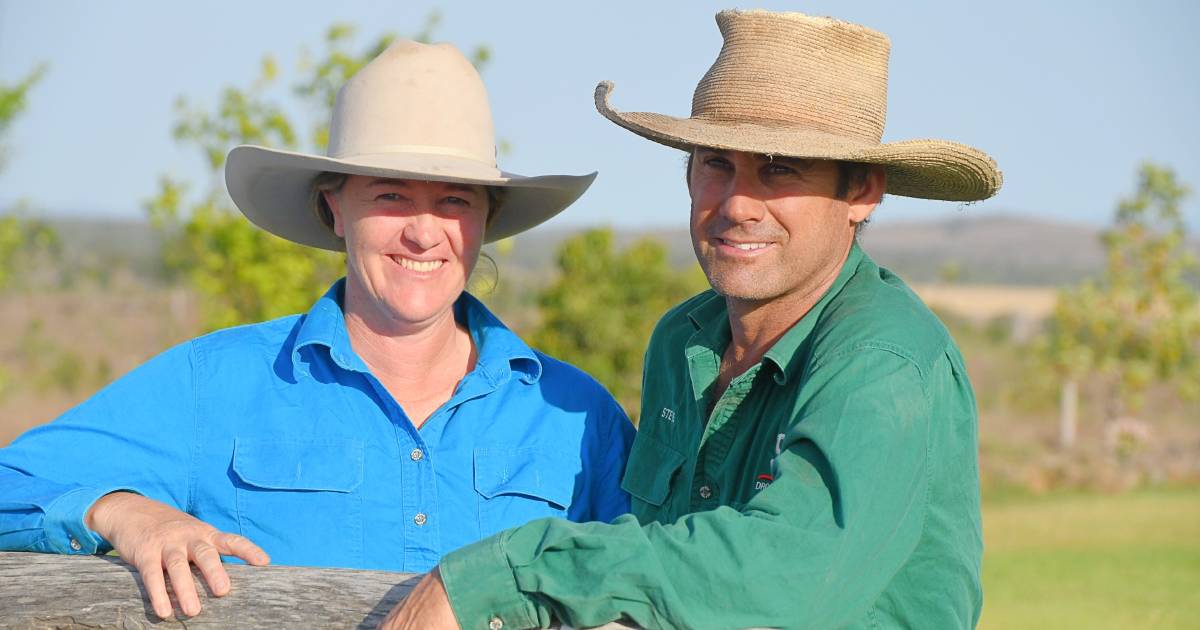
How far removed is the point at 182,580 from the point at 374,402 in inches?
35.4

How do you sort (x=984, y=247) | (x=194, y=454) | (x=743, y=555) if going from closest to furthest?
(x=743, y=555), (x=194, y=454), (x=984, y=247)

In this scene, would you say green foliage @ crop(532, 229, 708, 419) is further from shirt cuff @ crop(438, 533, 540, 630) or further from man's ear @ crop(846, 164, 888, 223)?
shirt cuff @ crop(438, 533, 540, 630)

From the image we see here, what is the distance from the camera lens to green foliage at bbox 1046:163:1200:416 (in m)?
18.2

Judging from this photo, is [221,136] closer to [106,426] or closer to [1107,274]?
[106,426]

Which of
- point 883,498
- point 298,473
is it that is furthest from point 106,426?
point 883,498

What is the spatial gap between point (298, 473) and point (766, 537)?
4.24 ft

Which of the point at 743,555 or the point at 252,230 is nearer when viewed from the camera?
the point at 743,555

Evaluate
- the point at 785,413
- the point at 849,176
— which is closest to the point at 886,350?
the point at 785,413

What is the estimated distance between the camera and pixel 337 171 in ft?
10.4

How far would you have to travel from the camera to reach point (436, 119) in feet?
10.6

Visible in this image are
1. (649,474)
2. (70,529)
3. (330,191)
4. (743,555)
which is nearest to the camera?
(743,555)

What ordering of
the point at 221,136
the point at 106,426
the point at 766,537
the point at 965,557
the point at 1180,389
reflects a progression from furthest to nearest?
the point at 1180,389 → the point at 221,136 → the point at 106,426 → the point at 965,557 → the point at 766,537

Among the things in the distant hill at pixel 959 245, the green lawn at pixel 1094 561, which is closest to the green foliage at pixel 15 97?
the green lawn at pixel 1094 561

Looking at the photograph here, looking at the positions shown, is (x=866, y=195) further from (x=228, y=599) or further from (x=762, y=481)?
(x=228, y=599)
